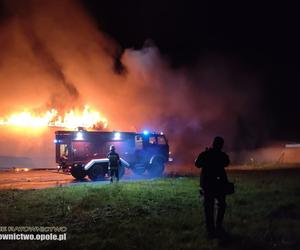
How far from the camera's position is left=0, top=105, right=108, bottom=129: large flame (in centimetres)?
2803

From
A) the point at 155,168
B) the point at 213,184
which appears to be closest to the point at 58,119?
the point at 155,168

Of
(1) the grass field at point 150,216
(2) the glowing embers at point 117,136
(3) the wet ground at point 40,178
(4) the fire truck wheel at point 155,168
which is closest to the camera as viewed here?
(1) the grass field at point 150,216

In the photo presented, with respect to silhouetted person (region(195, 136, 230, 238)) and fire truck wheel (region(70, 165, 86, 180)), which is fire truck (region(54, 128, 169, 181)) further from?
silhouetted person (region(195, 136, 230, 238))

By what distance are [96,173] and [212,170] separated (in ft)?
46.5

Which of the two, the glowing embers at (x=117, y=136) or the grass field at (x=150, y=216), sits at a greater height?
the glowing embers at (x=117, y=136)

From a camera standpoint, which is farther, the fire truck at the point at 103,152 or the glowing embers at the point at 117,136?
the glowing embers at the point at 117,136

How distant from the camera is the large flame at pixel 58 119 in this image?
92.0 ft

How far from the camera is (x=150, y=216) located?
35.8 ft

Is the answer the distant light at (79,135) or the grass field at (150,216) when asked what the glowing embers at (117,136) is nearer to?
the distant light at (79,135)

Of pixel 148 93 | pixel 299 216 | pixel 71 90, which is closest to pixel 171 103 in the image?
pixel 148 93

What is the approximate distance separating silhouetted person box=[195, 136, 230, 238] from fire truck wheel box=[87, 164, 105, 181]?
45.5ft

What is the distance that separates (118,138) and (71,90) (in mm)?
9358

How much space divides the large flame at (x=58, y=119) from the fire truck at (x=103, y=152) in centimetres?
574

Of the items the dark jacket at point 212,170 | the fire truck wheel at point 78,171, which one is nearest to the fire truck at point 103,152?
the fire truck wheel at point 78,171
